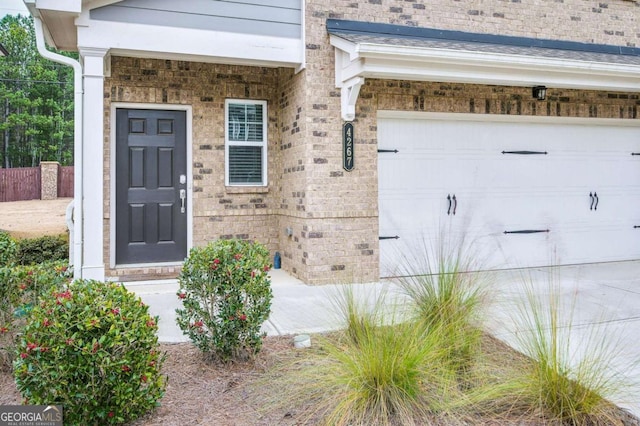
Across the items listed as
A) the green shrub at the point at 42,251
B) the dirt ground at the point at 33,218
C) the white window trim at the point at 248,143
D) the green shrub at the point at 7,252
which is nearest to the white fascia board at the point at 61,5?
the white window trim at the point at 248,143

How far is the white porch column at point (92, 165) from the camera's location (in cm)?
595

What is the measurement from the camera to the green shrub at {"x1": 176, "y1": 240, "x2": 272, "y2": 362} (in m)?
3.76

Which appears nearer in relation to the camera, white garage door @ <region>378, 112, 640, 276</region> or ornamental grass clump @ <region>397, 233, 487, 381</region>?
ornamental grass clump @ <region>397, 233, 487, 381</region>

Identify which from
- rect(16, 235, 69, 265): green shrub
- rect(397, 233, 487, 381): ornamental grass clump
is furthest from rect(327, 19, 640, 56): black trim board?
rect(16, 235, 69, 265): green shrub

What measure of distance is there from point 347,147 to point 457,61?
65.6 inches

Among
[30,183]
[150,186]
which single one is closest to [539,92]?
[150,186]

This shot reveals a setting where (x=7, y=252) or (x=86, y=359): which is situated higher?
(x=7, y=252)

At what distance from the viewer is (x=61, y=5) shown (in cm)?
575

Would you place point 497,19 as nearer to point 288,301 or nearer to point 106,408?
point 288,301

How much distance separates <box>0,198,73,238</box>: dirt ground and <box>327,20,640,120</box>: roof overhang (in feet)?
33.1

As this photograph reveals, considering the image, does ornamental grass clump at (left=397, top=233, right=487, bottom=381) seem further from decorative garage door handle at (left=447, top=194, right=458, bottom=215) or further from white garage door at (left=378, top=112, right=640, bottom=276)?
decorative garage door handle at (left=447, top=194, right=458, bottom=215)

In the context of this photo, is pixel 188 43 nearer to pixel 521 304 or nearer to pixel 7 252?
pixel 7 252

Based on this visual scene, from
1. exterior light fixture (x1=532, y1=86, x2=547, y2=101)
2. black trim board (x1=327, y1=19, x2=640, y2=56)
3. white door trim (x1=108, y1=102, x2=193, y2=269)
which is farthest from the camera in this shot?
exterior light fixture (x1=532, y1=86, x2=547, y2=101)

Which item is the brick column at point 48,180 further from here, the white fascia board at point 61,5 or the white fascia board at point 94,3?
the white fascia board at point 61,5
